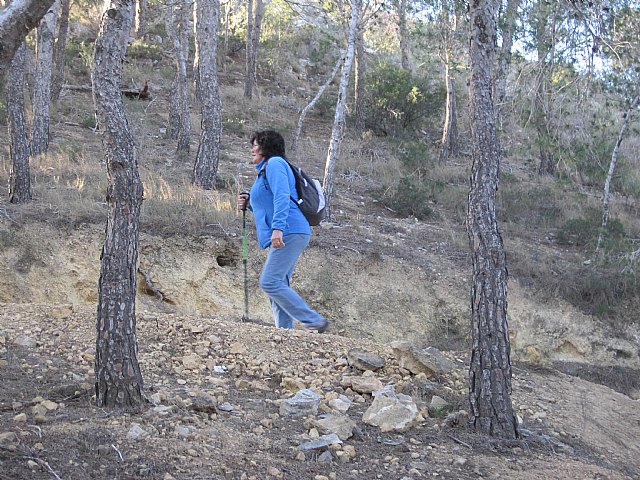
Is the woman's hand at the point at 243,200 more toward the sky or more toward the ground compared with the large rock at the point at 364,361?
more toward the sky

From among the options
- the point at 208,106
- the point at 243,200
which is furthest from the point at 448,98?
the point at 243,200

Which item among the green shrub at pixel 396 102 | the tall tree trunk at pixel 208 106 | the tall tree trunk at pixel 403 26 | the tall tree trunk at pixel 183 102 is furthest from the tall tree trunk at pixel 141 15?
the green shrub at pixel 396 102

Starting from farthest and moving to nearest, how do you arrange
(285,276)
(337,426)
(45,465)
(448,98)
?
(448,98) < (285,276) < (337,426) < (45,465)

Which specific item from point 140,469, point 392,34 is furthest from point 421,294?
point 392,34

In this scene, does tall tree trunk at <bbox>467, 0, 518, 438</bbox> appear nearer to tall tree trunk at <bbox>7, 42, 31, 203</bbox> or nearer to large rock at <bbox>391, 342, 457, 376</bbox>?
large rock at <bbox>391, 342, 457, 376</bbox>

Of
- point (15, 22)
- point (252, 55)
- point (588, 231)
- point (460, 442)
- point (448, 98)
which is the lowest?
point (460, 442)

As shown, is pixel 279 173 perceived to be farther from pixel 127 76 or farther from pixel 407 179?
pixel 127 76

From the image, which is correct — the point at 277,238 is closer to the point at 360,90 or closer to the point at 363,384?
the point at 363,384

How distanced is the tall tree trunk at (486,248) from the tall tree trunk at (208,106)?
26.9 ft

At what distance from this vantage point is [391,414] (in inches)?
185

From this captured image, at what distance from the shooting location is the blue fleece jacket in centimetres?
591

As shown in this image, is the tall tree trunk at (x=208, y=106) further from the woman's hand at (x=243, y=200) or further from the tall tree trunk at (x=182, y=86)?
the woman's hand at (x=243, y=200)

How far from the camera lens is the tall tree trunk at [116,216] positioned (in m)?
4.04

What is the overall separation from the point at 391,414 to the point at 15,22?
3.23 meters
